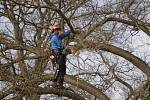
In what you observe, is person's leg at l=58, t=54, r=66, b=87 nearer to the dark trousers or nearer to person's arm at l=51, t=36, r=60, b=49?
the dark trousers

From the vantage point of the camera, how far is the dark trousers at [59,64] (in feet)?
31.1

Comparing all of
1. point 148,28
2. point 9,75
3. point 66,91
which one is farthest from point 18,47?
point 148,28

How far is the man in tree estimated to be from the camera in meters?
9.34

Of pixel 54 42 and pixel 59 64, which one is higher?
pixel 54 42

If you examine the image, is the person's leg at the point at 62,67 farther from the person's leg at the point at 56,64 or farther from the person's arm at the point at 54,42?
the person's arm at the point at 54,42

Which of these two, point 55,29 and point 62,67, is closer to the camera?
point 55,29

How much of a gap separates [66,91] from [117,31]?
3.33 m

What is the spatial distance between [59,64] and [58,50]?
1.06 feet

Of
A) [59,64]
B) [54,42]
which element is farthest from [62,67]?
[54,42]

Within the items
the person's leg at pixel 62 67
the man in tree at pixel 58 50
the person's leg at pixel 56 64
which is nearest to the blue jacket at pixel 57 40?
the man in tree at pixel 58 50

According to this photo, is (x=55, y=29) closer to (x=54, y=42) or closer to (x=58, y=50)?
(x=54, y=42)

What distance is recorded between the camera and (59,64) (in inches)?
376

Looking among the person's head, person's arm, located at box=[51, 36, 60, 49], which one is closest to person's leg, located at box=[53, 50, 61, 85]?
person's arm, located at box=[51, 36, 60, 49]

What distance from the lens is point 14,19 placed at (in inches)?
481
